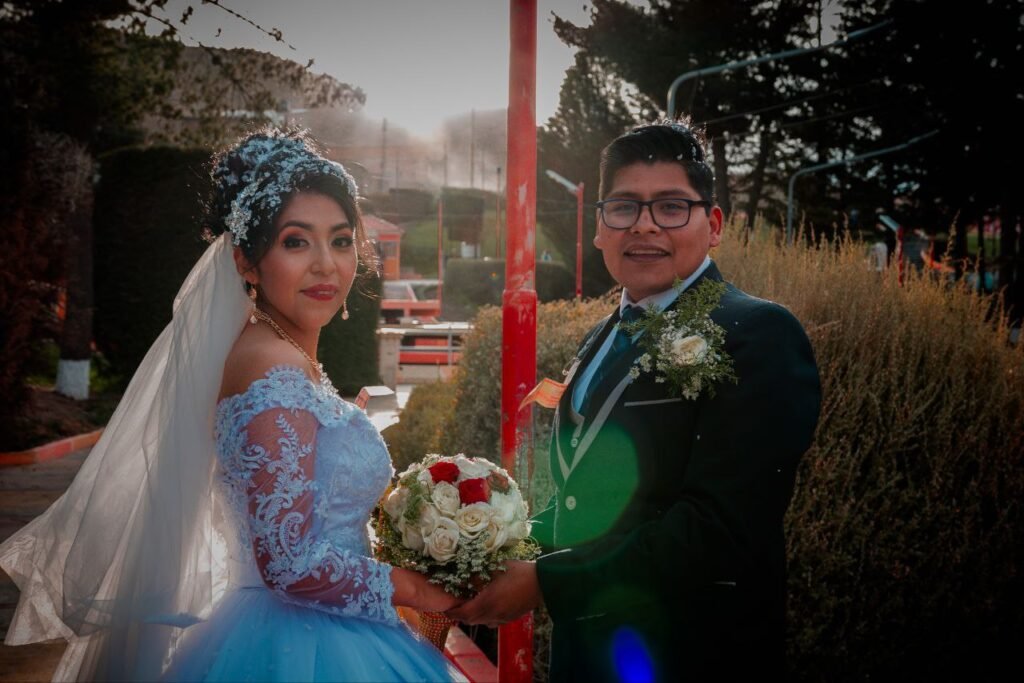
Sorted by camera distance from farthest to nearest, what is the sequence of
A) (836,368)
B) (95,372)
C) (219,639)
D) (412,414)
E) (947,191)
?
(947,191)
(95,372)
(412,414)
(836,368)
(219,639)

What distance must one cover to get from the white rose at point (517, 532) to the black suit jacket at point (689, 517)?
0.12 meters

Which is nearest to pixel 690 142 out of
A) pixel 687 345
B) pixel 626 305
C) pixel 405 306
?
pixel 626 305

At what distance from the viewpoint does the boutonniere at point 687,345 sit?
218cm

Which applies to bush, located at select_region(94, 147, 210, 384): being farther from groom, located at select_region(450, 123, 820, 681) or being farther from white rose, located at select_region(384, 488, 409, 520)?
groom, located at select_region(450, 123, 820, 681)

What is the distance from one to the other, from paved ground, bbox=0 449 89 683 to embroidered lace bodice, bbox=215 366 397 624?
9.33 ft

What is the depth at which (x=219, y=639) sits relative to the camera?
229 centimetres

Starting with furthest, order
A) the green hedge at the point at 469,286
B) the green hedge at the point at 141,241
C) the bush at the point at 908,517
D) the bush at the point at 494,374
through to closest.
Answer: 1. the green hedge at the point at 469,286
2. the green hedge at the point at 141,241
3. the bush at the point at 494,374
4. the bush at the point at 908,517

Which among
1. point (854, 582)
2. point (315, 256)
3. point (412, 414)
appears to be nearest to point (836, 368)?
point (854, 582)

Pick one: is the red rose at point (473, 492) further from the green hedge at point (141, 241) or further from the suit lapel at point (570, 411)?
the green hedge at point (141, 241)

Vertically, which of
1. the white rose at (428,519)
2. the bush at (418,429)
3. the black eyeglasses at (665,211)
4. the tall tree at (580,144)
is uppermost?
the tall tree at (580,144)

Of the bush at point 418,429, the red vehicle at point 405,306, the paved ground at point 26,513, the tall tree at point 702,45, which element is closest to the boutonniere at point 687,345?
the paved ground at point 26,513

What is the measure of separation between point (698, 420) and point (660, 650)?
65cm

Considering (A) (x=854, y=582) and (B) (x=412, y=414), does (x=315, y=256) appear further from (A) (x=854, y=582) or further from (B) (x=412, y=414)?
(B) (x=412, y=414)

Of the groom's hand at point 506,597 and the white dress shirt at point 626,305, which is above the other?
the white dress shirt at point 626,305
